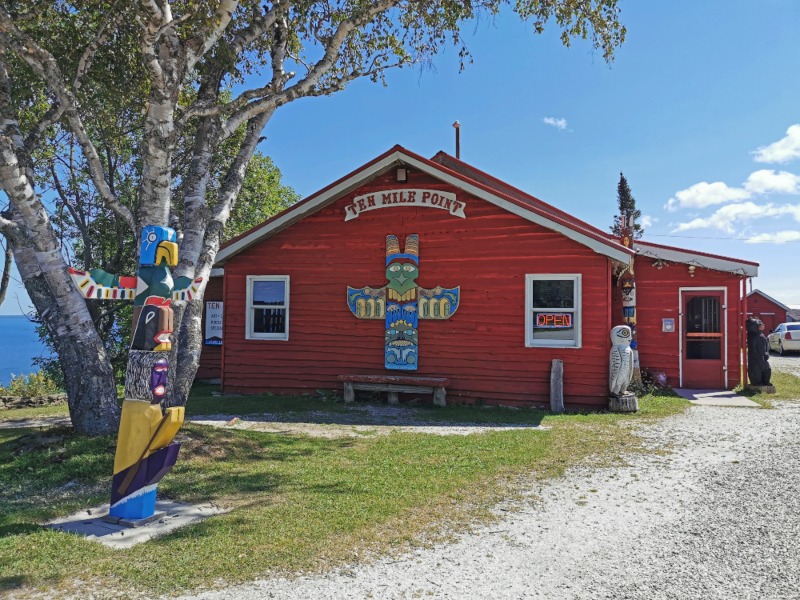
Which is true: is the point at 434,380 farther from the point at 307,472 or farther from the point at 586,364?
the point at 307,472

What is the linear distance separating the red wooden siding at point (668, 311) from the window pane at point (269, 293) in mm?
7704

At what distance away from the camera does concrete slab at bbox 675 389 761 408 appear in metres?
11.6

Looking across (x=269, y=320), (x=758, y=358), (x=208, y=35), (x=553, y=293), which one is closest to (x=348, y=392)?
(x=269, y=320)

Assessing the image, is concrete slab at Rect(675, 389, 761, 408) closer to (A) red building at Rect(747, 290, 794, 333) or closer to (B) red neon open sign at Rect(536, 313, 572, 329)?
(B) red neon open sign at Rect(536, 313, 572, 329)

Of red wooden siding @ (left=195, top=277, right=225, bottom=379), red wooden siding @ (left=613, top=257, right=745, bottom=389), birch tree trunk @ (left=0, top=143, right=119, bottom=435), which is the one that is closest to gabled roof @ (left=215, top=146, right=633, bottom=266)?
red wooden siding @ (left=195, top=277, right=225, bottom=379)

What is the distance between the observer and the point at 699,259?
44.1ft

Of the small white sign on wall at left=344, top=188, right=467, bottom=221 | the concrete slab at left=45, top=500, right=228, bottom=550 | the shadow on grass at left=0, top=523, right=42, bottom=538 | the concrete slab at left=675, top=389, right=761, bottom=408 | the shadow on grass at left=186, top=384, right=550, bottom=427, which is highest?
the small white sign on wall at left=344, top=188, right=467, bottom=221

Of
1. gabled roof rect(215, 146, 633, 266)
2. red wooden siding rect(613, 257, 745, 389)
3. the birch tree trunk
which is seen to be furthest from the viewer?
red wooden siding rect(613, 257, 745, 389)

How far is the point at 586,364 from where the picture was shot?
10906mm

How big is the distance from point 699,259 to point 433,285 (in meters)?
6.38

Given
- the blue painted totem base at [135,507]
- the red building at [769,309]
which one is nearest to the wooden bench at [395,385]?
the blue painted totem base at [135,507]

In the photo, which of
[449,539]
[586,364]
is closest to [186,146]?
[586,364]

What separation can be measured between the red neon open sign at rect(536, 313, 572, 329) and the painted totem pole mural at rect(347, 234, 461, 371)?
5.38ft

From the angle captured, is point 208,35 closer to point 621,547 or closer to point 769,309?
point 621,547
